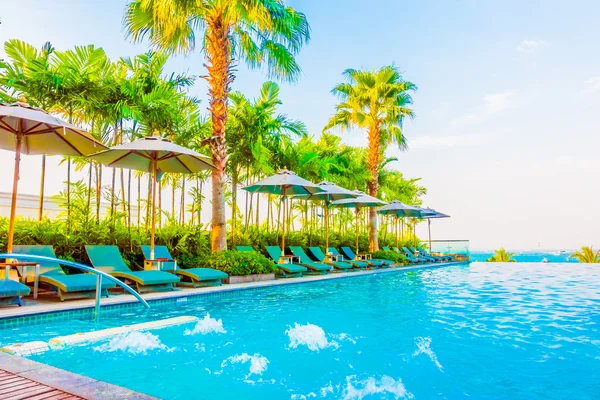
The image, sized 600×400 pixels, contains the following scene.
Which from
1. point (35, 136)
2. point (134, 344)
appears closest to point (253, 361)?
point (134, 344)

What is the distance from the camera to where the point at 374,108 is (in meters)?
19.8

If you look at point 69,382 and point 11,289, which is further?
point 11,289

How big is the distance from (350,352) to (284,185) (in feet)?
29.1

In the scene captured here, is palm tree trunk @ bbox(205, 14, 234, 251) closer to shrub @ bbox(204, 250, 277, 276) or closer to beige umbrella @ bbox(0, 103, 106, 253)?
shrub @ bbox(204, 250, 277, 276)

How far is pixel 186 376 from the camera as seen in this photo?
12.0ft

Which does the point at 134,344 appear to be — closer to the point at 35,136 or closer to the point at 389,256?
the point at 35,136

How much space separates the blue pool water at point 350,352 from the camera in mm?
3547

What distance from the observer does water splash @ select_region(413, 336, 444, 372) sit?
170 inches

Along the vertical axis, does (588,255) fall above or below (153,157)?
below

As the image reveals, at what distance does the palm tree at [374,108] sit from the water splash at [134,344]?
15.9 metres

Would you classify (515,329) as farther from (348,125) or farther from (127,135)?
(348,125)

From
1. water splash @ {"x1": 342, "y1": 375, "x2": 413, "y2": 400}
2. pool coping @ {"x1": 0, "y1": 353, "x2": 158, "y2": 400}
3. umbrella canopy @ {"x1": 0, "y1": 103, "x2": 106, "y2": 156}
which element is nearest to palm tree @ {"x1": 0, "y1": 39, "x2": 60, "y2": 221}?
umbrella canopy @ {"x1": 0, "y1": 103, "x2": 106, "y2": 156}

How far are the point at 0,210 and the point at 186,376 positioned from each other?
18355 millimetres

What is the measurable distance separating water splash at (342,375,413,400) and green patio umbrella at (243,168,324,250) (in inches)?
341
